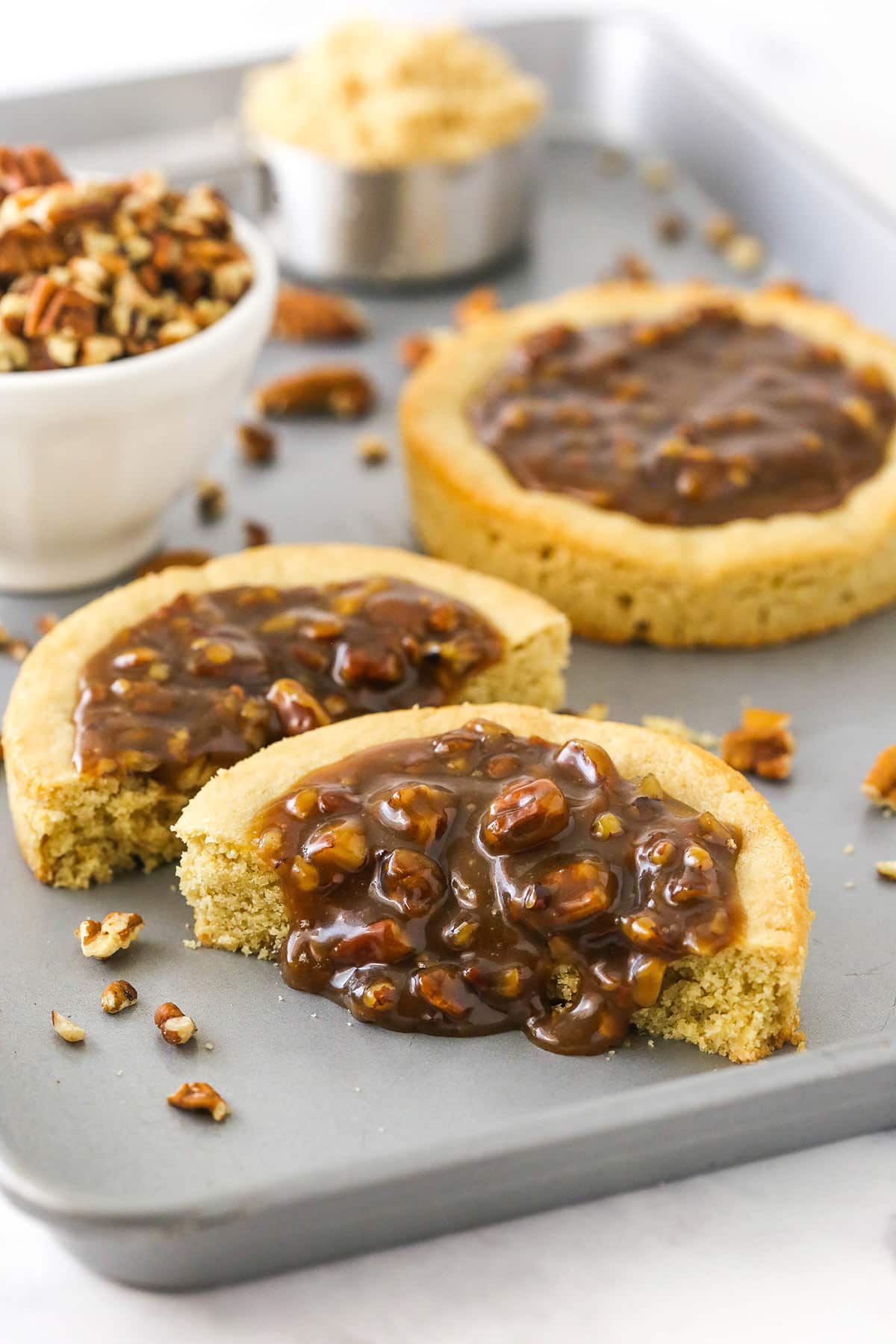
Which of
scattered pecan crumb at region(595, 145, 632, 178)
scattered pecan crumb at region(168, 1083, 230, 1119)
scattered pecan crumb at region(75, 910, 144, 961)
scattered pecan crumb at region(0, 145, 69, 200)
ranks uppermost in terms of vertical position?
scattered pecan crumb at region(0, 145, 69, 200)

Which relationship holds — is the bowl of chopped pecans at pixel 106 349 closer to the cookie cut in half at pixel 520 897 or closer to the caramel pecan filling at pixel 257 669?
the caramel pecan filling at pixel 257 669

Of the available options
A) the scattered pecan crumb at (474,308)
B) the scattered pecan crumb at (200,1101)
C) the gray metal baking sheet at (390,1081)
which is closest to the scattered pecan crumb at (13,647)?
the gray metal baking sheet at (390,1081)

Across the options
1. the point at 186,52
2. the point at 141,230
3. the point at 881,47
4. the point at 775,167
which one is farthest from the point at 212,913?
the point at 881,47

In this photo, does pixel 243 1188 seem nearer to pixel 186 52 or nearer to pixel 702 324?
pixel 702 324

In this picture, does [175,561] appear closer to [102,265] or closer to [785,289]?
[102,265]

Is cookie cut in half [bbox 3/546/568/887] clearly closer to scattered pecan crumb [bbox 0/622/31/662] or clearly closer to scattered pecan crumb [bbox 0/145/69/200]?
scattered pecan crumb [bbox 0/622/31/662]

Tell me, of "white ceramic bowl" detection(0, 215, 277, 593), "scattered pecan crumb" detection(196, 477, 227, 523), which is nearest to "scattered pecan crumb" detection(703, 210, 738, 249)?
"white ceramic bowl" detection(0, 215, 277, 593)

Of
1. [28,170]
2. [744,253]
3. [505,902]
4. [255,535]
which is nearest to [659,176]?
[744,253]
